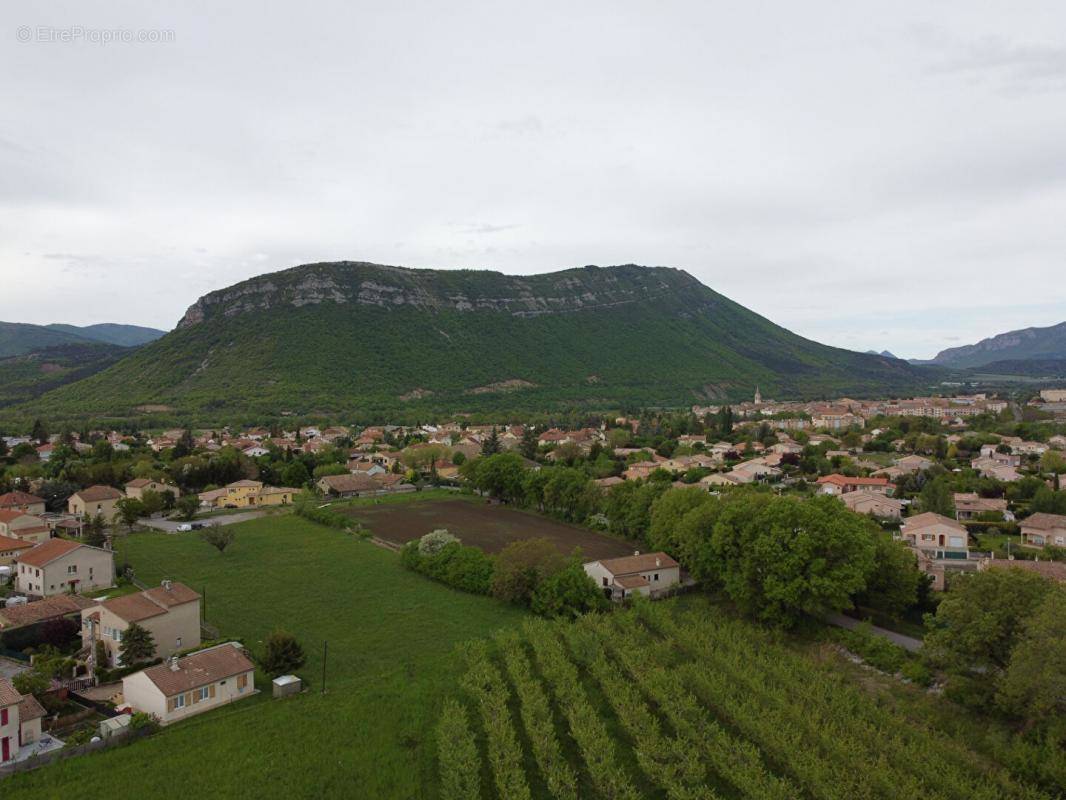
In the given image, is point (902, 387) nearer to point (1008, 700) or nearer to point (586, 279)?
point (586, 279)

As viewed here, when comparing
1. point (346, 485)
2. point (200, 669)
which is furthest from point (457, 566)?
point (346, 485)

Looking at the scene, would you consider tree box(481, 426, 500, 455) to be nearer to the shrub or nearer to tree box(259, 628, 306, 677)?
the shrub

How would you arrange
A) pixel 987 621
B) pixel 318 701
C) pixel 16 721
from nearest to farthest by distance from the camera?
pixel 16 721 → pixel 987 621 → pixel 318 701

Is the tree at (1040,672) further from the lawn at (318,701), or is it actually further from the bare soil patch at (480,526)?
the bare soil patch at (480,526)

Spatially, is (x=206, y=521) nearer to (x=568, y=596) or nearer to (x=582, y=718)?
(x=568, y=596)

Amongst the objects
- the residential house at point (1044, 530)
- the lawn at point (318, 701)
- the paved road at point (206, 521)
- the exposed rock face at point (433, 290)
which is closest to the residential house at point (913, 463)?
the residential house at point (1044, 530)

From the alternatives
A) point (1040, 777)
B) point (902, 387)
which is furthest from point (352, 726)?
point (902, 387)

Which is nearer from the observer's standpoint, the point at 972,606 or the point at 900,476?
the point at 972,606
